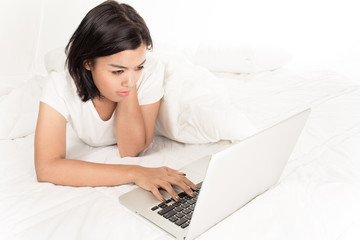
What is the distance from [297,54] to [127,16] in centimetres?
202

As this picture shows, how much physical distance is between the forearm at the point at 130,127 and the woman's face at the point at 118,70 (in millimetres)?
127

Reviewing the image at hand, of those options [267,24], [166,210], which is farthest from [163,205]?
[267,24]

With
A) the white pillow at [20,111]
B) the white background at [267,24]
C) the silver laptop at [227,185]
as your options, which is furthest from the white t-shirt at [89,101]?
the white background at [267,24]

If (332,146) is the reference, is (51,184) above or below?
below

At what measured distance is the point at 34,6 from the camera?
6.75 ft

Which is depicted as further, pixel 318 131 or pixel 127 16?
pixel 318 131

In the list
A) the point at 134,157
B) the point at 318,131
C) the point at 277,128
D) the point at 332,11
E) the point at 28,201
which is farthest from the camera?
the point at 332,11

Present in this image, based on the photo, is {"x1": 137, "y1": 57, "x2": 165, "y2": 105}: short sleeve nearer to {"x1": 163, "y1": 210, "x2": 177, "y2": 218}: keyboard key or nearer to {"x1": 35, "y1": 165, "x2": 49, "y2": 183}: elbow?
{"x1": 35, "y1": 165, "x2": 49, "y2": 183}: elbow

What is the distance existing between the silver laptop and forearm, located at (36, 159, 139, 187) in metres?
0.08

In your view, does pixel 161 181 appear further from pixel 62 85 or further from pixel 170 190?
pixel 62 85

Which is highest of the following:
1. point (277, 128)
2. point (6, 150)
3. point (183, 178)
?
point (277, 128)

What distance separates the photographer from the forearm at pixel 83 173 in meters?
0.97

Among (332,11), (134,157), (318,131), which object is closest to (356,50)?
(332,11)

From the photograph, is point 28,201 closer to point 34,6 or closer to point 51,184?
point 51,184
